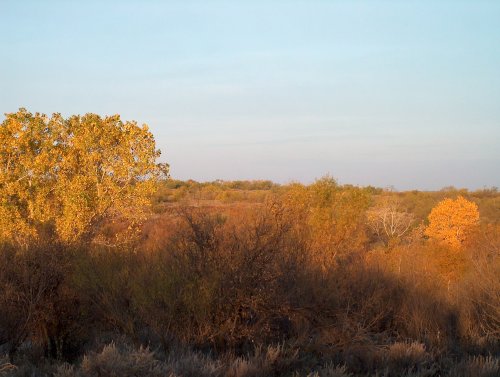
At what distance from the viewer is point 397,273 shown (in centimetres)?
1739

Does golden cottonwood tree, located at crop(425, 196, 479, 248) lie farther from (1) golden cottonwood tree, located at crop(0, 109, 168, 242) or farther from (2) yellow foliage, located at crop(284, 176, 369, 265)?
(1) golden cottonwood tree, located at crop(0, 109, 168, 242)

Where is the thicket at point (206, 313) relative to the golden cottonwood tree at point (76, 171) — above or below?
below

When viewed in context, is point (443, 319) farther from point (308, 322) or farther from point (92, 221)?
point (92, 221)

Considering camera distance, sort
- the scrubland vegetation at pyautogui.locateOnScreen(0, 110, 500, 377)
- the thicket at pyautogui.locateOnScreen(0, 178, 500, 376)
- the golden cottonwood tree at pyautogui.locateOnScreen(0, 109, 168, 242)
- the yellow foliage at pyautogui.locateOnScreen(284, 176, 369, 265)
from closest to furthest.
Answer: the thicket at pyautogui.locateOnScreen(0, 178, 500, 376) < the scrubland vegetation at pyautogui.locateOnScreen(0, 110, 500, 377) < the golden cottonwood tree at pyautogui.locateOnScreen(0, 109, 168, 242) < the yellow foliage at pyautogui.locateOnScreen(284, 176, 369, 265)

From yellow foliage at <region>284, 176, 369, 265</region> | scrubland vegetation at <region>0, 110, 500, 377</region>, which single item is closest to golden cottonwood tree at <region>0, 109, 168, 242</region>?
scrubland vegetation at <region>0, 110, 500, 377</region>

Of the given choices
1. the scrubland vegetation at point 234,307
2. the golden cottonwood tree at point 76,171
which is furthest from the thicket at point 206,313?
the golden cottonwood tree at point 76,171

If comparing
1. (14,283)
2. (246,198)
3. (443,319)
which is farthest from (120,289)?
(246,198)

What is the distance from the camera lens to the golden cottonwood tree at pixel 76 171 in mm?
18109

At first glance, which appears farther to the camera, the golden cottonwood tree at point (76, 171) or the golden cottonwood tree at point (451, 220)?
the golden cottonwood tree at point (451, 220)

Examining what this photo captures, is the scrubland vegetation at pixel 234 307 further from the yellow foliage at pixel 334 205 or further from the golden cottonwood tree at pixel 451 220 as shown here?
the golden cottonwood tree at pixel 451 220

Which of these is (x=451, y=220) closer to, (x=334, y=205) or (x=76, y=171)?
(x=334, y=205)

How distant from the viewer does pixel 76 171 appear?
1920 cm

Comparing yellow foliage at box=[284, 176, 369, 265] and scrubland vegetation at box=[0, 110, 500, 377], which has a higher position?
yellow foliage at box=[284, 176, 369, 265]

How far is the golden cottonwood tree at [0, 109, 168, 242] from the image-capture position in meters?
18.1
